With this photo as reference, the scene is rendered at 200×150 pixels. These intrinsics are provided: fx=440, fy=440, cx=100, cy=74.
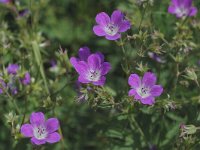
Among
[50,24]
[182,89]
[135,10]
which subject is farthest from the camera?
[50,24]

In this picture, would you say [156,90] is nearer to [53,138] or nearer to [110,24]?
[110,24]

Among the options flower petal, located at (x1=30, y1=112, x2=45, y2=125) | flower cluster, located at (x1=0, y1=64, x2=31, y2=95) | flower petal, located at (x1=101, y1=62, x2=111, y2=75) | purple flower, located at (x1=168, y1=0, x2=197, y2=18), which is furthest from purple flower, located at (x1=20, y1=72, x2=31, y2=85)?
purple flower, located at (x1=168, y1=0, x2=197, y2=18)

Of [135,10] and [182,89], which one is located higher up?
[135,10]

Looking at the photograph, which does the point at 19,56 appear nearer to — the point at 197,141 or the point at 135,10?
the point at 135,10

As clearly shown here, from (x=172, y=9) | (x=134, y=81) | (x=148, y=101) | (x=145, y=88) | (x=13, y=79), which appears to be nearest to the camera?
(x=148, y=101)

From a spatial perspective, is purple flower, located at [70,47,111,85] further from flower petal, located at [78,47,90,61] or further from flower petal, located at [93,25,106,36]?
flower petal, located at [93,25,106,36]

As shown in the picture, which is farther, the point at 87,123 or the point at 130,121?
the point at 87,123

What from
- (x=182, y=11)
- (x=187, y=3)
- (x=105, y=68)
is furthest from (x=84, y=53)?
(x=187, y=3)

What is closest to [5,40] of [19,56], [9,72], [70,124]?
[19,56]

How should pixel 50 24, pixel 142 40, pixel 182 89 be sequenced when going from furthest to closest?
pixel 50 24, pixel 182 89, pixel 142 40
